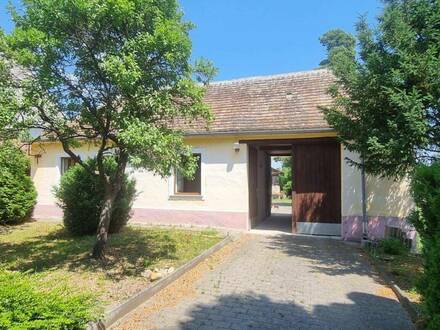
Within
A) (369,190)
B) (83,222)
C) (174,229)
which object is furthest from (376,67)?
(83,222)

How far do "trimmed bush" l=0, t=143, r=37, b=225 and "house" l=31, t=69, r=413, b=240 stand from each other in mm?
944

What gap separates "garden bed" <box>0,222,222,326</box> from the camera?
5.29 metres

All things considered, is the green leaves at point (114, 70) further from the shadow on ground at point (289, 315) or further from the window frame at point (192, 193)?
the window frame at point (192, 193)

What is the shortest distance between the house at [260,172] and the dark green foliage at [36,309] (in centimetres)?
625

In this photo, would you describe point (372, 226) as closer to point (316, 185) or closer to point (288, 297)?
point (316, 185)

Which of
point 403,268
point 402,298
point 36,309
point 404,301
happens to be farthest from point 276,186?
point 36,309

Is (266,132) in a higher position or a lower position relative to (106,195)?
higher

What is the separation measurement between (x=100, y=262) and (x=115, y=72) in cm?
389

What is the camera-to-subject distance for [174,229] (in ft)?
36.2

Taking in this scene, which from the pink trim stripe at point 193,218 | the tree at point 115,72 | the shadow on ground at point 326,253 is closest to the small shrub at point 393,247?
the shadow on ground at point 326,253

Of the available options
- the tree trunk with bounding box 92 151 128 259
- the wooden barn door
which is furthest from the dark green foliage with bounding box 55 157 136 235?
the wooden barn door

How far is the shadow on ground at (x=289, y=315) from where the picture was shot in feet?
14.4

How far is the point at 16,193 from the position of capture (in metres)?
12.8

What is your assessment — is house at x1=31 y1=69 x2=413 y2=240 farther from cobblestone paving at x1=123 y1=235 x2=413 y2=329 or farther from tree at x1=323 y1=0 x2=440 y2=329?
cobblestone paving at x1=123 y1=235 x2=413 y2=329
